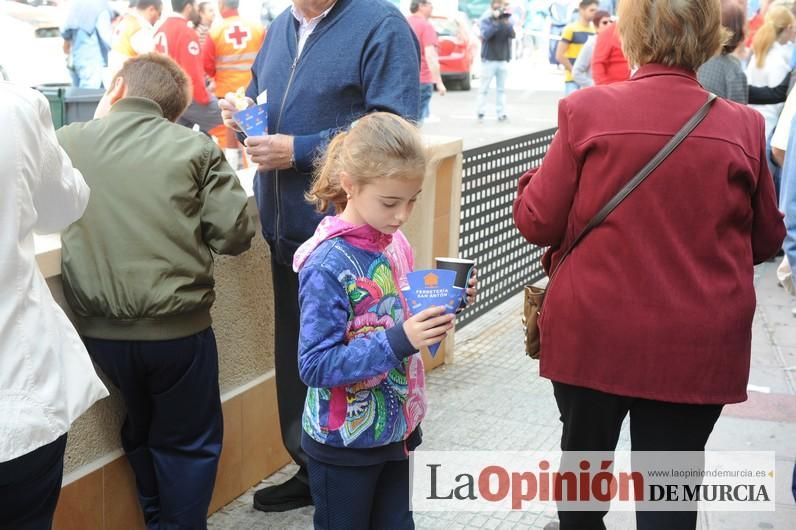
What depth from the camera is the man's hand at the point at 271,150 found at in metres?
3.32

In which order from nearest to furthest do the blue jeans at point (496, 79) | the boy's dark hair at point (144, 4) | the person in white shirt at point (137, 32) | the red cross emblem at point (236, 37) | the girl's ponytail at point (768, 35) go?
1. the girl's ponytail at point (768, 35)
2. the red cross emblem at point (236, 37)
3. the person in white shirt at point (137, 32)
4. the boy's dark hair at point (144, 4)
5. the blue jeans at point (496, 79)

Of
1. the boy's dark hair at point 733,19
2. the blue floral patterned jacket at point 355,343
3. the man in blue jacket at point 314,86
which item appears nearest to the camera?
the blue floral patterned jacket at point 355,343

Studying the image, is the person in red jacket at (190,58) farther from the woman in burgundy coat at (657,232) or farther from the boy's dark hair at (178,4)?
the woman in burgundy coat at (657,232)

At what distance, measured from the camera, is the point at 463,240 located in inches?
248

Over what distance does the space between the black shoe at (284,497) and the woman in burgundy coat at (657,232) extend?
159cm

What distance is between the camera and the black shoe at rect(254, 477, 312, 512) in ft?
12.9

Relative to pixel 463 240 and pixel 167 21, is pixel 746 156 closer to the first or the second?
pixel 463 240

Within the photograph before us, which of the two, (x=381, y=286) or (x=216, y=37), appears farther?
(x=216, y=37)

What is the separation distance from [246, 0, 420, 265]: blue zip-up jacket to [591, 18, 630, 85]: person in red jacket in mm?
5663

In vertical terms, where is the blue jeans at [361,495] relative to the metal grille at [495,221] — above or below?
above

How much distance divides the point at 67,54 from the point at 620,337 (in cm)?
1196

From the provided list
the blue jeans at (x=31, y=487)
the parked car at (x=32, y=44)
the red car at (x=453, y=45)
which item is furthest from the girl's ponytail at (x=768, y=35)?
the red car at (x=453, y=45)

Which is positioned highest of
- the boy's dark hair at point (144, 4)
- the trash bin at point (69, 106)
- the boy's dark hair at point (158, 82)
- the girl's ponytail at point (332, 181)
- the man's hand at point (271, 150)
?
the boy's dark hair at point (158, 82)

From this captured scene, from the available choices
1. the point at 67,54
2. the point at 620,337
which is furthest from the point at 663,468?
the point at 67,54
